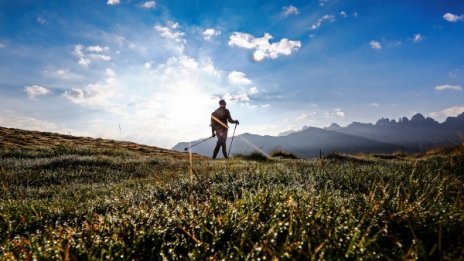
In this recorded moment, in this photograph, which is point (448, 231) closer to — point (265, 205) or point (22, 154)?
point (265, 205)

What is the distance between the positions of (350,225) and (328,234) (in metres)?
0.31

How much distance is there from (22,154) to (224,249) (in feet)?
50.2

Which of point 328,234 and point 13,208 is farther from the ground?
point 328,234

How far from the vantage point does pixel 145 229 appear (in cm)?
280

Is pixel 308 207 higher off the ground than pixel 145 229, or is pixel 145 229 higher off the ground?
pixel 308 207

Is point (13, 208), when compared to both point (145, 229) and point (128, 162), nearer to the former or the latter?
point (145, 229)

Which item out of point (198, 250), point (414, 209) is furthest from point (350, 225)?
point (198, 250)

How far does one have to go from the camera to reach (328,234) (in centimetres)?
230

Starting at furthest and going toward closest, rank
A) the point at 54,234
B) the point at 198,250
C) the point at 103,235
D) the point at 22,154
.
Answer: the point at 22,154 < the point at 54,234 < the point at 103,235 < the point at 198,250

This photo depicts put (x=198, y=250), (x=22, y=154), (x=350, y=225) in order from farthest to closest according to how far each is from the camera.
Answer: (x=22, y=154)
(x=350, y=225)
(x=198, y=250)

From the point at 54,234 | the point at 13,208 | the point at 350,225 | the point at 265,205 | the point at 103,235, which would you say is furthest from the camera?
the point at 13,208

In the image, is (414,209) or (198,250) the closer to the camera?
(198,250)

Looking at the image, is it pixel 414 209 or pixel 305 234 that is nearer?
pixel 305 234

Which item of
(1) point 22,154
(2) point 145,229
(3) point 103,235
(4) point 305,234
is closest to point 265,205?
(4) point 305,234
